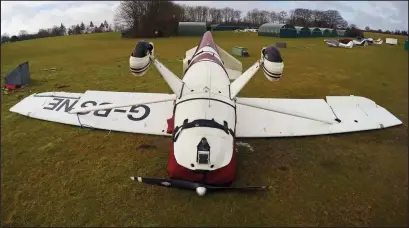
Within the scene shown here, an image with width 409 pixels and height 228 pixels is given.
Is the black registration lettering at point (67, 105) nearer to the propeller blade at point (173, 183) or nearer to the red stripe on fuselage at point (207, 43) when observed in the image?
the red stripe on fuselage at point (207, 43)

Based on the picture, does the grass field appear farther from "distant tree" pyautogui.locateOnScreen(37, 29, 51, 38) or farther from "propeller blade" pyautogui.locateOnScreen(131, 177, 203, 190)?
"distant tree" pyautogui.locateOnScreen(37, 29, 51, 38)

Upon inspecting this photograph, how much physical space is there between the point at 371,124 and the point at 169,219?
9397mm

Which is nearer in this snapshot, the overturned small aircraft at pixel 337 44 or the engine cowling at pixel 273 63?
the engine cowling at pixel 273 63

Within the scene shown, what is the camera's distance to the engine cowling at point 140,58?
30.5 feet

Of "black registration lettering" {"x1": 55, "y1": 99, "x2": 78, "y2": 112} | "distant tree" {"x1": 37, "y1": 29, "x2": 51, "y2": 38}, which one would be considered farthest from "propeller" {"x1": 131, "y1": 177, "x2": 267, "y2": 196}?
"distant tree" {"x1": 37, "y1": 29, "x2": 51, "y2": 38}

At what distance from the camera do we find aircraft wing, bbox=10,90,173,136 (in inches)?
451

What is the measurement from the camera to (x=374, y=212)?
759 cm

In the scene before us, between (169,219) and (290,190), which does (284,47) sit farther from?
(169,219)

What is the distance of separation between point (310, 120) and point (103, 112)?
868 centimetres

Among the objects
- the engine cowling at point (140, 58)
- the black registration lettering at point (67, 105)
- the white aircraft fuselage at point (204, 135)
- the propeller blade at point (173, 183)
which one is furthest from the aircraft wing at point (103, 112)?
the propeller blade at point (173, 183)

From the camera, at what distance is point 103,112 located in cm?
1235

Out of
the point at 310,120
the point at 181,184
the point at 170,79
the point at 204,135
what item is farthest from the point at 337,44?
the point at 181,184

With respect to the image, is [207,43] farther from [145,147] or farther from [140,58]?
[145,147]

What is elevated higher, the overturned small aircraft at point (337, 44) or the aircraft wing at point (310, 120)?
the overturned small aircraft at point (337, 44)
